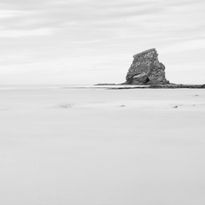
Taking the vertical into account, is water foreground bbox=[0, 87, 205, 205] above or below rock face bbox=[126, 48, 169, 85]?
below

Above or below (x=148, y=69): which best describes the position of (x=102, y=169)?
below

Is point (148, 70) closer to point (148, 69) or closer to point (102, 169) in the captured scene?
point (148, 69)

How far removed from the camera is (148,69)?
117m

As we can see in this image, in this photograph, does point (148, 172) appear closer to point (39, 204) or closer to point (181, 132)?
point (39, 204)

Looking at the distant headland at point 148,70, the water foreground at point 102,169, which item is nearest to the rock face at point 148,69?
the distant headland at point 148,70

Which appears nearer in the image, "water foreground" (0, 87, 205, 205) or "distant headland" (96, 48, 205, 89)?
"water foreground" (0, 87, 205, 205)

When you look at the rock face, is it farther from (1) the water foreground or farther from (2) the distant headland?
(1) the water foreground

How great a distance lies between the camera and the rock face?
386 feet

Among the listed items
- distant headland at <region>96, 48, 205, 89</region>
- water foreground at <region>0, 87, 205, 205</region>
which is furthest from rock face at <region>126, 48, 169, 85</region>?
water foreground at <region>0, 87, 205, 205</region>

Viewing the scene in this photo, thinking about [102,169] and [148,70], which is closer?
[102,169]

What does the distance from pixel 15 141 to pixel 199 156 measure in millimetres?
4820

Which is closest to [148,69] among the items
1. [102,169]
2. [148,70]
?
[148,70]

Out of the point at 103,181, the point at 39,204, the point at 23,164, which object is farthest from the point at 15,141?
the point at 39,204

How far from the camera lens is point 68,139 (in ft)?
33.9
